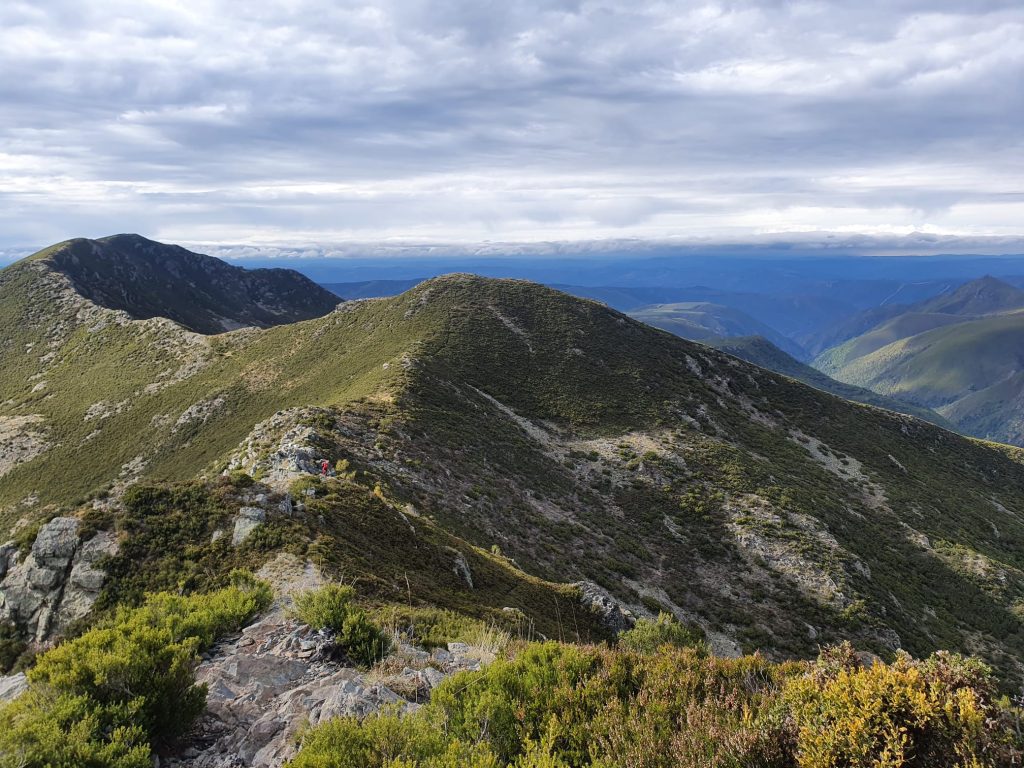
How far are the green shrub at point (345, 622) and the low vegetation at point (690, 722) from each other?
8.73 ft

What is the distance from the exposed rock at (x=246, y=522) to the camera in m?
16.5

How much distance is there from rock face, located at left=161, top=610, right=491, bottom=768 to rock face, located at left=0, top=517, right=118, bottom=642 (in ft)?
23.9

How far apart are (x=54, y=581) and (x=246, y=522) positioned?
532 cm

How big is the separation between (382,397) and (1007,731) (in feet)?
165

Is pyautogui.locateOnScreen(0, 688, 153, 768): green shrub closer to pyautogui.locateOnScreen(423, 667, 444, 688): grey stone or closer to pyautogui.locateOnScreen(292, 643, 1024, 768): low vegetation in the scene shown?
pyautogui.locateOnScreen(292, 643, 1024, 768): low vegetation

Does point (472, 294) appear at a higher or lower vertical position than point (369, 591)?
higher

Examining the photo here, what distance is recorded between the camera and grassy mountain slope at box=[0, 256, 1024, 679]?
37.8 m

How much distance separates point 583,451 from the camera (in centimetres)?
5900

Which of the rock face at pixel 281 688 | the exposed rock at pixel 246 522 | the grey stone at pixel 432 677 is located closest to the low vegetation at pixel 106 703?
the rock face at pixel 281 688

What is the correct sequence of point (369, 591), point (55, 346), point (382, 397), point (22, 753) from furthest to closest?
point (55, 346) → point (382, 397) → point (369, 591) → point (22, 753)

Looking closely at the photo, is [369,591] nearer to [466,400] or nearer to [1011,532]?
[466,400]

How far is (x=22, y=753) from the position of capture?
251 inches

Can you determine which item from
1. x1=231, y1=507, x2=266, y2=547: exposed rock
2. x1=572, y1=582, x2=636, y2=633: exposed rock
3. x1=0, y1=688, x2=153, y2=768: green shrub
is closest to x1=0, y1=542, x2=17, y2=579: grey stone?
x1=231, y1=507, x2=266, y2=547: exposed rock

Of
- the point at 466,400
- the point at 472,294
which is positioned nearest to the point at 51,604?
the point at 466,400
